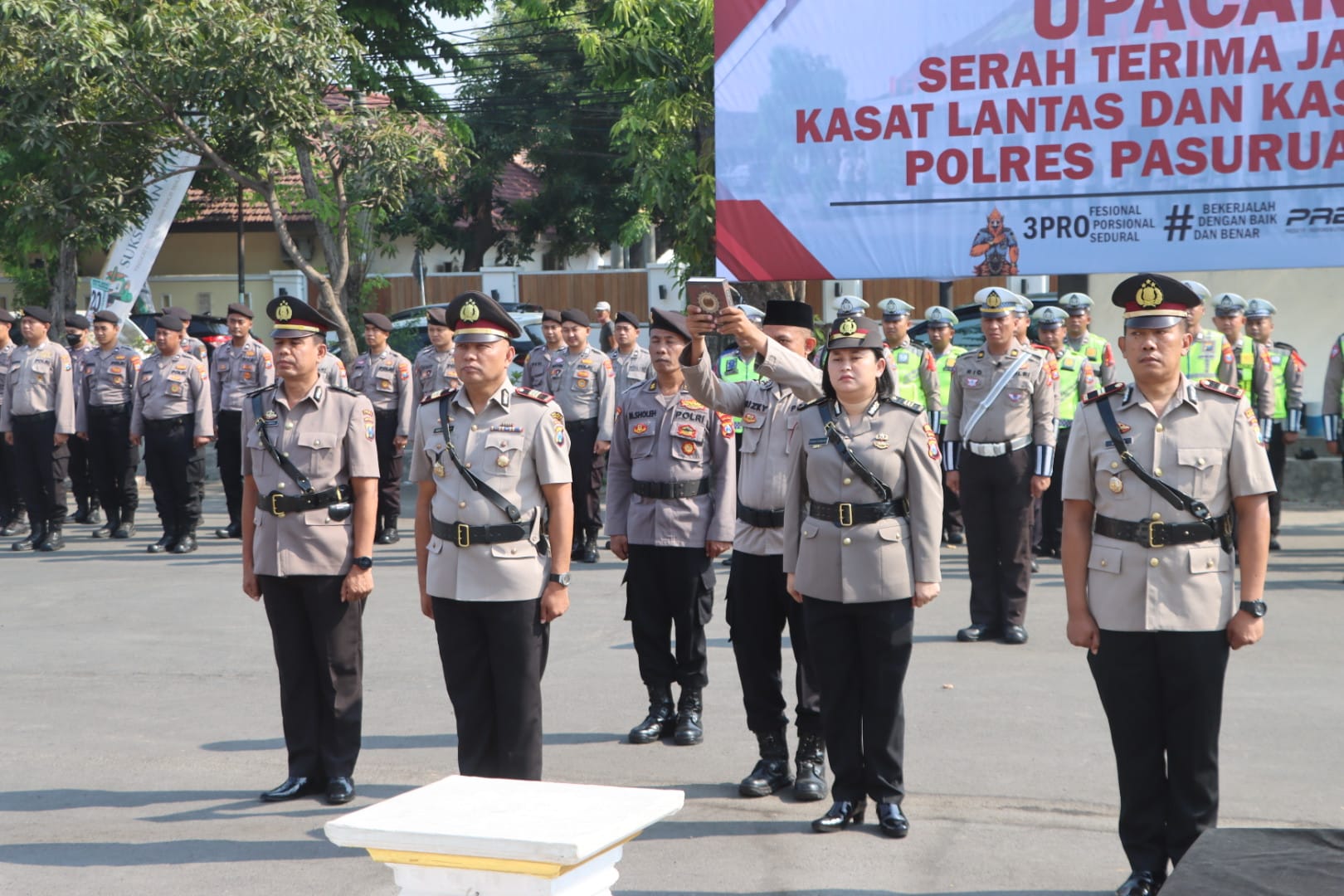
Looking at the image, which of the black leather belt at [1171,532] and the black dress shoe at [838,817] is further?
the black dress shoe at [838,817]

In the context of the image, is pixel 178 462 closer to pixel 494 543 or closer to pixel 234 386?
pixel 234 386

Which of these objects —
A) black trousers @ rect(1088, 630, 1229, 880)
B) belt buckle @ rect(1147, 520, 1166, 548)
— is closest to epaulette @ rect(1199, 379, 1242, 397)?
belt buckle @ rect(1147, 520, 1166, 548)

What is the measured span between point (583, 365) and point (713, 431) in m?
5.69

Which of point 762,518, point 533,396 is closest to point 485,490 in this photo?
point 533,396

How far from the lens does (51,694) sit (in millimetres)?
7520

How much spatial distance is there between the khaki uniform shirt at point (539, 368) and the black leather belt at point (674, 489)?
5926mm

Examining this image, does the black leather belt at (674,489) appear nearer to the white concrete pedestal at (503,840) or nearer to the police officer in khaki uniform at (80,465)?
the white concrete pedestal at (503,840)

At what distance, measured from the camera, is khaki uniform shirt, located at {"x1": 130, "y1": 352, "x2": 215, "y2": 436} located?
1228 cm

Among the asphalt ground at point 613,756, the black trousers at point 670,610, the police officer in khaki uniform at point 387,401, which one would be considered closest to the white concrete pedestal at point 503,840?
the asphalt ground at point 613,756

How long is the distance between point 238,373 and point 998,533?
7.47 meters

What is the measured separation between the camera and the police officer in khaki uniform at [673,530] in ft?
21.3

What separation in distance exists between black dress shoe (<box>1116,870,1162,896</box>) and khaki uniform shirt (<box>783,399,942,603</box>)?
121 centimetres

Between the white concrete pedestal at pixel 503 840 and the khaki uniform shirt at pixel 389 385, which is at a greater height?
the khaki uniform shirt at pixel 389 385

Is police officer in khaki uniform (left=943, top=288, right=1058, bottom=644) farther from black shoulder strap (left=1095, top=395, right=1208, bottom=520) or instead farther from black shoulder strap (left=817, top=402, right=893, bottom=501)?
black shoulder strap (left=1095, top=395, right=1208, bottom=520)
